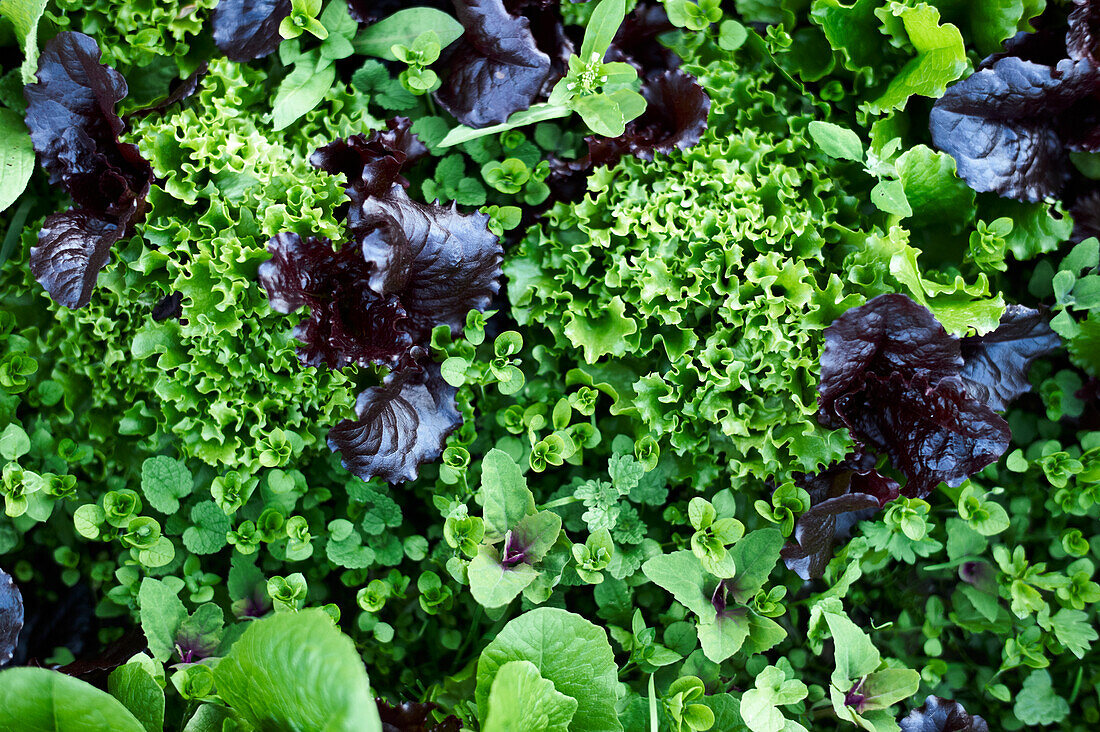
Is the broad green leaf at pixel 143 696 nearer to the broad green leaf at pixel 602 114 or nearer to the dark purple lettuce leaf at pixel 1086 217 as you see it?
the broad green leaf at pixel 602 114

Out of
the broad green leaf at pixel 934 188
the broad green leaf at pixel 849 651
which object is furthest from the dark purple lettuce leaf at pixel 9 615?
the broad green leaf at pixel 934 188

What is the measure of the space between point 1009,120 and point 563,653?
1.44m

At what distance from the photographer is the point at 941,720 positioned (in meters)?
1.56

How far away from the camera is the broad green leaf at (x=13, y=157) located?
164cm

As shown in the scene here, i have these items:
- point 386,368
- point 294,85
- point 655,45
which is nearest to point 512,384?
point 386,368

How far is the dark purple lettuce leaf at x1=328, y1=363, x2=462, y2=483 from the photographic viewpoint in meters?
1.48

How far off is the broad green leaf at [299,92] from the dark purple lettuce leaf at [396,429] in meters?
0.60

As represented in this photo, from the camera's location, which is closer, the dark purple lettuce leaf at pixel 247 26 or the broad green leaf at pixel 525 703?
the broad green leaf at pixel 525 703

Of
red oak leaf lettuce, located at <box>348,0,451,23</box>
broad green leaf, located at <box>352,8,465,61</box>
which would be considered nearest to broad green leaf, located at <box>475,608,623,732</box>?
broad green leaf, located at <box>352,8,465,61</box>

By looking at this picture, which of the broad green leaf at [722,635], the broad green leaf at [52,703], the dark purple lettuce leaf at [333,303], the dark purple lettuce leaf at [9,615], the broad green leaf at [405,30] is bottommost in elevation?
the dark purple lettuce leaf at [9,615]

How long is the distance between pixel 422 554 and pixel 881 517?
96cm

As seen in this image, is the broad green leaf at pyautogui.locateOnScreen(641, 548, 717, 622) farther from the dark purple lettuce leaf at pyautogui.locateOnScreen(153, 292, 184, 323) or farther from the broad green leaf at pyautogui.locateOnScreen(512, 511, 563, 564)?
the dark purple lettuce leaf at pyautogui.locateOnScreen(153, 292, 184, 323)

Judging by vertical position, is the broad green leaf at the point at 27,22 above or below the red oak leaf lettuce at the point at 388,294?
above

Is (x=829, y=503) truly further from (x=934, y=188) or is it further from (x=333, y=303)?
(x=333, y=303)
